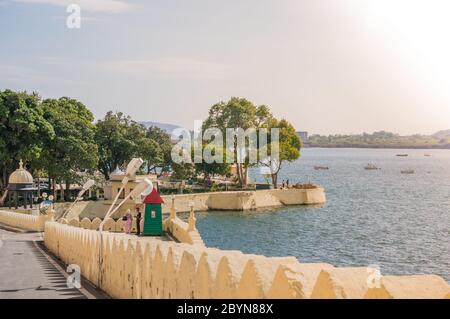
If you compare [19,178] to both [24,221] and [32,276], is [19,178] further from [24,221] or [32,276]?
[32,276]

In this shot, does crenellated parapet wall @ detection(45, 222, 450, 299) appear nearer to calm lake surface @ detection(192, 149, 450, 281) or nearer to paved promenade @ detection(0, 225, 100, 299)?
paved promenade @ detection(0, 225, 100, 299)

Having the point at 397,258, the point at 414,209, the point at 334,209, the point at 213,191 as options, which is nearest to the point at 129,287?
the point at 397,258

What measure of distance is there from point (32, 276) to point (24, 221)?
82.5 feet

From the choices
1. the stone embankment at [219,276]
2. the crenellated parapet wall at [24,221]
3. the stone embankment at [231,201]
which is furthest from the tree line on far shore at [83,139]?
the stone embankment at [219,276]

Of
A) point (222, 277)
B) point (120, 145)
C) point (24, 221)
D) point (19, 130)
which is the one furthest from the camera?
point (120, 145)

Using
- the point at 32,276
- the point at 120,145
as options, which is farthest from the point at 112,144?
the point at 32,276

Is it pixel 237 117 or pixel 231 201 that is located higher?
pixel 237 117

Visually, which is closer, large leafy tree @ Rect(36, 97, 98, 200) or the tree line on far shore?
the tree line on far shore

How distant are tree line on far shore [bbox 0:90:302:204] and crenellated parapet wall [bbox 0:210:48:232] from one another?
1839 cm

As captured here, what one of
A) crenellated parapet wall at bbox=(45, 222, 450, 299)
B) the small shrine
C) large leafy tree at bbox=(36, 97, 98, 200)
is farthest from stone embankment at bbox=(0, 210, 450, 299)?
large leafy tree at bbox=(36, 97, 98, 200)

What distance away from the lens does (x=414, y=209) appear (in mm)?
107938

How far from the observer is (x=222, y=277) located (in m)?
8.24

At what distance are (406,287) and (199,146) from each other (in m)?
98.9

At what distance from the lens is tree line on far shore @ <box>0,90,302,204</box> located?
65.3 metres
